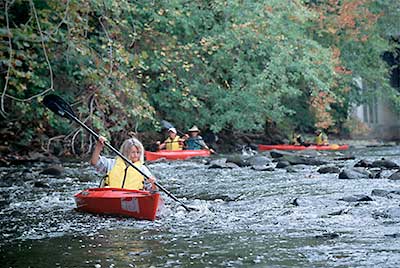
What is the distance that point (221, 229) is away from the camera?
22.7 feet

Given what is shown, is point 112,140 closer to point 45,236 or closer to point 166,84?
point 166,84

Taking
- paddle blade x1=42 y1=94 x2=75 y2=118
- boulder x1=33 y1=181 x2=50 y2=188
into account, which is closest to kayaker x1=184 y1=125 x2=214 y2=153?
boulder x1=33 y1=181 x2=50 y2=188

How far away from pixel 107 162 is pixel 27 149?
8.68 meters

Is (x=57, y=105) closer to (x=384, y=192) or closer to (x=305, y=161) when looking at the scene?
(x=384, y=192)

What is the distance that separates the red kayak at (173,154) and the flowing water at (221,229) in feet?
14.8

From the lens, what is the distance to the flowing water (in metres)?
5.57

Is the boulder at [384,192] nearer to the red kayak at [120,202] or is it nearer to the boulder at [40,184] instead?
the red kayak at [120,202]

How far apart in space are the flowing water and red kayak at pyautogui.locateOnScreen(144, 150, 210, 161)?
451 cm

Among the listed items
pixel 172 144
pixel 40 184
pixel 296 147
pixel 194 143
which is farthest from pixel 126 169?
pixel 296 147

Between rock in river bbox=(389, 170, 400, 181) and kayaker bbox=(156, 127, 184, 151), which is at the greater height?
kayaker bbox=(156, 127, 184, 151)

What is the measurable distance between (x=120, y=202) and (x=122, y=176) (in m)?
0.78

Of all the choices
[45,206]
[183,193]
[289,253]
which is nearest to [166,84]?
[183,193]

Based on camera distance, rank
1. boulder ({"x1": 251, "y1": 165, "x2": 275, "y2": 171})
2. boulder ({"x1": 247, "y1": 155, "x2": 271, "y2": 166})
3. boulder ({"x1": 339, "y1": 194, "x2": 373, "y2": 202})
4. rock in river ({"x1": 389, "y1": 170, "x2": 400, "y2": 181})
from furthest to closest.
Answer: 1. boulder ({"x1": 247, "y1": 155, "x2": 271, "y2": 166})
2. boulder ({"x1": 251, "y1": 165, "x2": 275, "y2": 171})
3. rock in river ({"x1": 389, "y1": 170, "x2": 400, "y2": 181})
4. boulder ({"x1": 339, "y1": 194, "x2": 373, "y2": 202})

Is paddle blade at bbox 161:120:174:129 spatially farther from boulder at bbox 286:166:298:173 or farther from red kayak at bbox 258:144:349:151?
boulder at bbox 286:166:298:173
